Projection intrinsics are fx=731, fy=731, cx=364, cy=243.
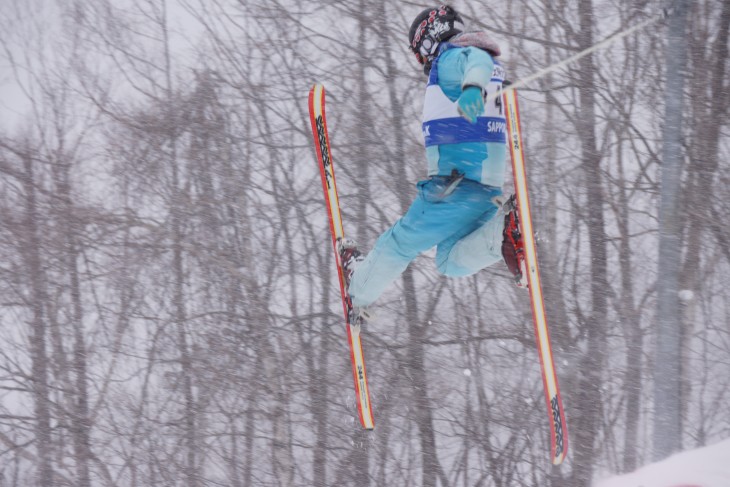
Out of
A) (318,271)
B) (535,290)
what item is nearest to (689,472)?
(535,290)

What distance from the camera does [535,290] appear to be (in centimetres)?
390

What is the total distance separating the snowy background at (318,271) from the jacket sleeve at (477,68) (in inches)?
167

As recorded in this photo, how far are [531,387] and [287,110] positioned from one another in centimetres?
448

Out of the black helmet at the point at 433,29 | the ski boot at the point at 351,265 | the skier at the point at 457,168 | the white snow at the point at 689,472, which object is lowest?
the white snow at the point at 689,472

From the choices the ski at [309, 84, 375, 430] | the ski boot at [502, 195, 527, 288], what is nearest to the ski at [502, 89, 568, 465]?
the ski boot at [502, 195, 527, 288]

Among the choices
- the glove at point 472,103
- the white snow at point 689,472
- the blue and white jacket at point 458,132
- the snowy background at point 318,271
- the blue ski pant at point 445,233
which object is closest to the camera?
→ the white snow at point 689,472

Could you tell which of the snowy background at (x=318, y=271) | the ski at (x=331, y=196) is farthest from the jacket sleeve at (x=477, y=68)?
the snowy background at (x=318, y=271)

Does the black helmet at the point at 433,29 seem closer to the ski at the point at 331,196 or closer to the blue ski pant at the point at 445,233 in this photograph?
the blue ski pant at the point at 445,233

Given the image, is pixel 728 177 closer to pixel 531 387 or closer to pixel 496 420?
pixel 531 387

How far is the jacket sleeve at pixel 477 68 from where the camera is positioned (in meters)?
3.31

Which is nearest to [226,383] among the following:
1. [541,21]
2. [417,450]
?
[417,450]

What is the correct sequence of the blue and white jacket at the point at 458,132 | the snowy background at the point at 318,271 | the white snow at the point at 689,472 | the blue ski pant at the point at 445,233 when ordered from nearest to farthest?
the white snow at the point at 689,472
the blue and white jacket at the point at 458,132
the blue ski pant at the point at 445,233
the snowy background at the point at 318,271

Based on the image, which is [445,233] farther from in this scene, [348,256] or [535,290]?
[348,256]

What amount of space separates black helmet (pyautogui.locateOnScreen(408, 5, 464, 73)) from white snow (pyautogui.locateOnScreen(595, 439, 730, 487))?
226cm
